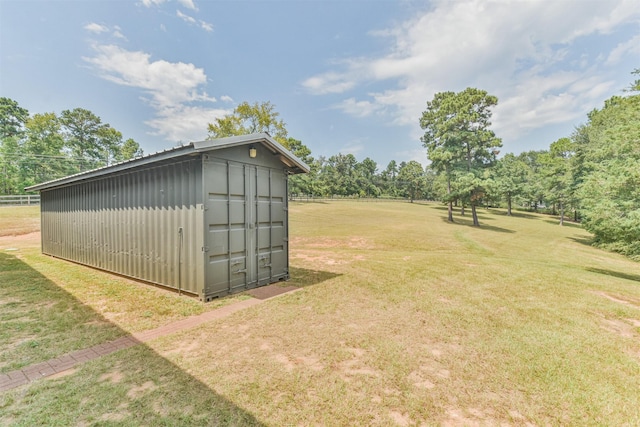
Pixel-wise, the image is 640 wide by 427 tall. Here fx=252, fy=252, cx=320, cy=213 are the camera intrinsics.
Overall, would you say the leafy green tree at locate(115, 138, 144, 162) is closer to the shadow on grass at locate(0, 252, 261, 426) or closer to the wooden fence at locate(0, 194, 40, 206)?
the wooden fence at locate(0, 194, 40, 206)

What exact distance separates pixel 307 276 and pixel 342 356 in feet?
14.3

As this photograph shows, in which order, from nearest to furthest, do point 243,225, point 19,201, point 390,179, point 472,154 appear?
point 243,225
point 472,154
point 19,201
point 390,179

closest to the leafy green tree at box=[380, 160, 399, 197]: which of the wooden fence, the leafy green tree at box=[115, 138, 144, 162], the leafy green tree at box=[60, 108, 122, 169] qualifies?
the leafy green tree at box=[115, 138, 144, 162]

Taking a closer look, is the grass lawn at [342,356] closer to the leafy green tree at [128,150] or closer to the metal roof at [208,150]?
the metal roof at [208,150]

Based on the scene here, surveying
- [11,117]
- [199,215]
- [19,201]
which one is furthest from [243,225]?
[11,117]

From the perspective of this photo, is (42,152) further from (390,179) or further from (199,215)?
(390,179)

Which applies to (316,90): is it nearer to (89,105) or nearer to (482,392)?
(482,392)

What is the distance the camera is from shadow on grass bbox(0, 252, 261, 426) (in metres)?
2.24

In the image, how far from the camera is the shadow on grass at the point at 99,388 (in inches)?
88.4

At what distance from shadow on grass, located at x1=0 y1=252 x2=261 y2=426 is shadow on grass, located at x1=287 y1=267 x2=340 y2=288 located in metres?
3.94

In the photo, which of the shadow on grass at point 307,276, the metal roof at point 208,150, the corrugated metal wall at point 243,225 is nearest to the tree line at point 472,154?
the shadow on grass at point 307,276

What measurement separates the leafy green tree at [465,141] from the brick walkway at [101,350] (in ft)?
80.7

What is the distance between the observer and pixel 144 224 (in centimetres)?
657

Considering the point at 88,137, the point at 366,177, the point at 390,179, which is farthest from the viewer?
the point at 390,179
